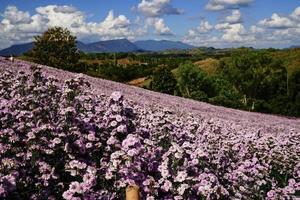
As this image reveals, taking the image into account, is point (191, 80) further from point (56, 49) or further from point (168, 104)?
point (168, 104)

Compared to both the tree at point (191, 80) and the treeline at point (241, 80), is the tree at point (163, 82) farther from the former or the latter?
the tree at point (191, 80)

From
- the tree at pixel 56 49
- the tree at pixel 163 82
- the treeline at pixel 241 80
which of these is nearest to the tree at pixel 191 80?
the treeline at pixel 241 80

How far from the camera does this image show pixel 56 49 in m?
73.3

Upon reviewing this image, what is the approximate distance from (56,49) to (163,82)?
23912mm

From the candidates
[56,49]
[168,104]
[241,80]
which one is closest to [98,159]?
[168,104]

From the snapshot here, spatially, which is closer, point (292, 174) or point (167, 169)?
point (167, 169)

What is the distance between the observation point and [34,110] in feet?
26.1

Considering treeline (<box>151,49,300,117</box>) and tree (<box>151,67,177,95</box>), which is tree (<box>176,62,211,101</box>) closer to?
treeline (<box>151,49,300,117</box>)

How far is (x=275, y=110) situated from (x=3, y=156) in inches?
2584

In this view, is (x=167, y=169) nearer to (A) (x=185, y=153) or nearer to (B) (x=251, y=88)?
(A) (x=185, y=153)

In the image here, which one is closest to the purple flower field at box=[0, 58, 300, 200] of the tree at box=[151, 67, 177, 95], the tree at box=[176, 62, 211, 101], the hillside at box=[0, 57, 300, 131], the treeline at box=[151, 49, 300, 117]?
the hillside at box=[0, 57, 300, 131]

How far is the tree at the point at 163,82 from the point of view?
8919cm

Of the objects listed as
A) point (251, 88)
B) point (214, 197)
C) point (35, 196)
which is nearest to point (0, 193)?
point (35, 196)

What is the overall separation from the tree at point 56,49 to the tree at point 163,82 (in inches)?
795
